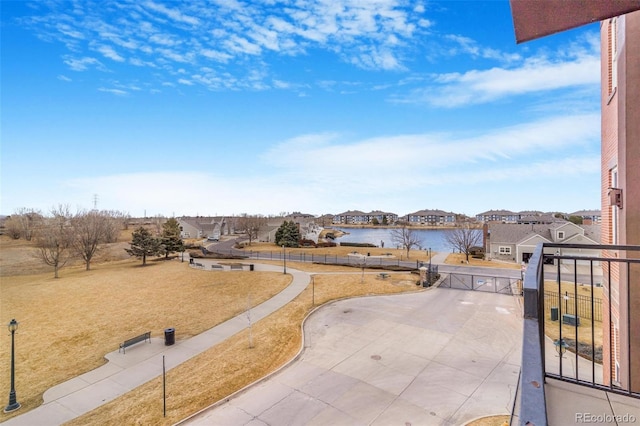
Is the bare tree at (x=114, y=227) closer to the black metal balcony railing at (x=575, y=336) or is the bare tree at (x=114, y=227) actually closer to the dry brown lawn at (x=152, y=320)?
the dry brown lawn at (x=152, y=320)

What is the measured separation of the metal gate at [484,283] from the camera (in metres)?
27.2

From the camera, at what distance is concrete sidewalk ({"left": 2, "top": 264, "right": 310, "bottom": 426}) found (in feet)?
38.1

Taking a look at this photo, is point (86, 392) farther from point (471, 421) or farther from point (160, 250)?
point (160, 250)

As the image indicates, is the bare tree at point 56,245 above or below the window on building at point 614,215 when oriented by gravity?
below

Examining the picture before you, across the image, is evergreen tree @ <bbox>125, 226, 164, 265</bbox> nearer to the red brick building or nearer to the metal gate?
the metal gate

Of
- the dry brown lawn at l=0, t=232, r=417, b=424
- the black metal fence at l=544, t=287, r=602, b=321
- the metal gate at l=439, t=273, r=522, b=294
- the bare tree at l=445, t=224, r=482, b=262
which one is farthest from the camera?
the bare tree at l=445, t=224, r=482, b=262

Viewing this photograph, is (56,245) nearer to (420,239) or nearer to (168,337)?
(168,337)

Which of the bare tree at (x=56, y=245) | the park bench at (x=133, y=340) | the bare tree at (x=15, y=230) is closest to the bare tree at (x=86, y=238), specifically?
the bare tree at (x=56, y=245)

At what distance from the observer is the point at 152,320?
73.0 feet

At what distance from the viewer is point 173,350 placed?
1670cm

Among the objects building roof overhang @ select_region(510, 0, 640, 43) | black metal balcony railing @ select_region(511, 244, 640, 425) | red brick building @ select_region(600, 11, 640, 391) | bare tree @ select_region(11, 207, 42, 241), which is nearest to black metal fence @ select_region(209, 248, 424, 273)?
black metal balcony railing @ select_region(511, 244, 640, 425)

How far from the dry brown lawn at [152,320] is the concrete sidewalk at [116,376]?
59cm

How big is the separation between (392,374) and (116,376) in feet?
39.9

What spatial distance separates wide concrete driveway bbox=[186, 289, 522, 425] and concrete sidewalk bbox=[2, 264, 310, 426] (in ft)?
15.2
